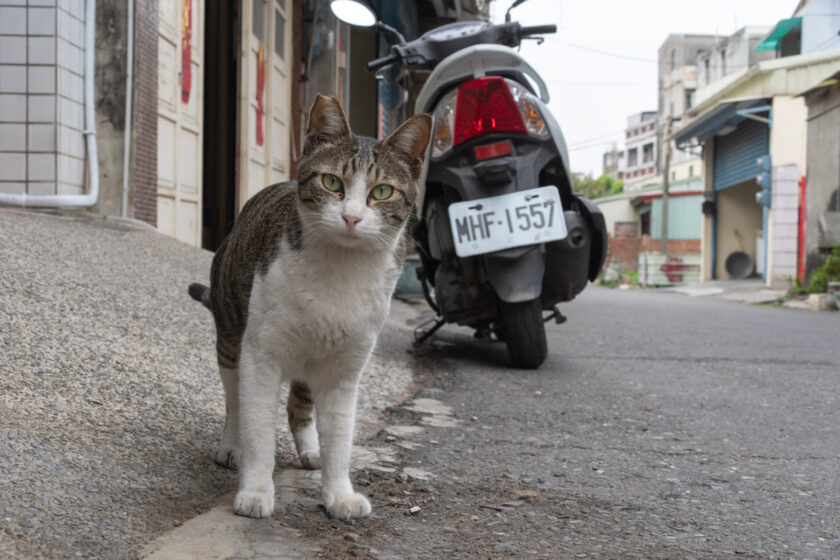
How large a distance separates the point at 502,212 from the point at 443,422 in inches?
53.5

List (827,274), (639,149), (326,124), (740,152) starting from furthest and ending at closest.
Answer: (639,149) → (740,152) → (827,274) → (326,124)

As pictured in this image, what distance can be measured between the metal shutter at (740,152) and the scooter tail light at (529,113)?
1833 centimetres

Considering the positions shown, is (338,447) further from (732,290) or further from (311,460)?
(732,290)

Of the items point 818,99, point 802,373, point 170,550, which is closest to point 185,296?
point 170,550

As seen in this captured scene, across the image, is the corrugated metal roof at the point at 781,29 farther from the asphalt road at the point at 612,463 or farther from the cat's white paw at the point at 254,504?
the cat's white paw at the point at 254,504

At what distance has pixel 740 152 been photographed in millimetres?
23109

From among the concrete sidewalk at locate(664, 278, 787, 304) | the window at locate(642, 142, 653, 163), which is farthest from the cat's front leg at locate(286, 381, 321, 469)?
the window at locate(642, 142, 653, 163)

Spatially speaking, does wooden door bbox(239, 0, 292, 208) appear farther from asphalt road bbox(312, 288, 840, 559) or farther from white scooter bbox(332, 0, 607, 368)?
asphalt road bbox(312, 288, 840, 559)

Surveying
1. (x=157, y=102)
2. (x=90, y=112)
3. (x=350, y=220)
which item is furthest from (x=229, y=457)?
(x=157, y=102)

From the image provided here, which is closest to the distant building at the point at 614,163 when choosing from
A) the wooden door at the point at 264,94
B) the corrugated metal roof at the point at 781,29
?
the corrugated metal roof at the point at 781,29

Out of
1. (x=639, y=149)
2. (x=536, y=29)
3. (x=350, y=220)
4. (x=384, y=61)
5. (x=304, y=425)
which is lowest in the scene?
(x=304, y=425)

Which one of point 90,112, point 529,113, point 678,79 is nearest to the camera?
point 529,113

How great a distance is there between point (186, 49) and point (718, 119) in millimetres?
18268

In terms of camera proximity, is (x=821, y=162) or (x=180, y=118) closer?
(x=180, y=118)
